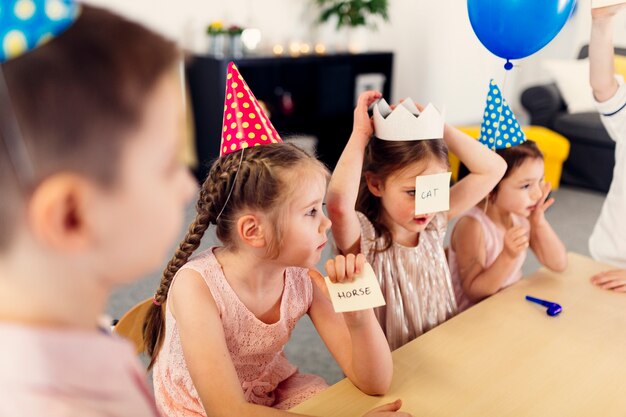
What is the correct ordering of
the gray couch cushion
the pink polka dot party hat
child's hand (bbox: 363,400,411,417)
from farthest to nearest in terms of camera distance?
the gray couch cushion
the pink polka dot party hat
child's hand (bbox: 363,400,411,417)

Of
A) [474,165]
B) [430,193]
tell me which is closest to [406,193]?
[430,193]

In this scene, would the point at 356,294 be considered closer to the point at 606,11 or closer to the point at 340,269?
the point at 340,269

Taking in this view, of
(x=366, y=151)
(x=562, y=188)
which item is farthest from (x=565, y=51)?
(x=366, y=151)

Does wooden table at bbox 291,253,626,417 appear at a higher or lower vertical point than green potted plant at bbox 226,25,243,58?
lower

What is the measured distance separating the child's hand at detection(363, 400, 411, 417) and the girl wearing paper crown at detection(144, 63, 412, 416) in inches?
1.7

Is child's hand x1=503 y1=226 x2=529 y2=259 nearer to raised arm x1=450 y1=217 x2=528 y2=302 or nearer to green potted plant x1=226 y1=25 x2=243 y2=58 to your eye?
raised arm x1=450 y1=217 x2=528 y2=302

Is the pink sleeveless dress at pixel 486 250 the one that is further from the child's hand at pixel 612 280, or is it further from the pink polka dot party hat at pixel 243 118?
the pink polka dot party hat at pixel 243 118

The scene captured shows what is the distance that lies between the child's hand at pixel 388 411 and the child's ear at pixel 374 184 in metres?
0.56

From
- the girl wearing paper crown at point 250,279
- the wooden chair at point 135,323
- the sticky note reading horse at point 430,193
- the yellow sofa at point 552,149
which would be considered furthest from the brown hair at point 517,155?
the yellow sofa at point 552,149

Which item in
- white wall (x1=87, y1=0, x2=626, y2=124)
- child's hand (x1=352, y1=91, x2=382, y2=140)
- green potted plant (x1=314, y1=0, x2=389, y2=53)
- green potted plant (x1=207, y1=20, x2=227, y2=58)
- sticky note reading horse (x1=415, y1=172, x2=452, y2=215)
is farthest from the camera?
green potted plant (x1=314, y1=0, x2=389, y2=53)

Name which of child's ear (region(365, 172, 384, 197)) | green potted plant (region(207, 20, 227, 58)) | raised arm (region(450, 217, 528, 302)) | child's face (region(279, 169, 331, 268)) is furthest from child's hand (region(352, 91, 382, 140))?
green potted plant (region(207, 20, 227, 58))

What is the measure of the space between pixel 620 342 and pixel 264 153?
0.77 metres

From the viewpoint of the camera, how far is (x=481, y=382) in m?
0.95

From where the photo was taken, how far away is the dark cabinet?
361cm
